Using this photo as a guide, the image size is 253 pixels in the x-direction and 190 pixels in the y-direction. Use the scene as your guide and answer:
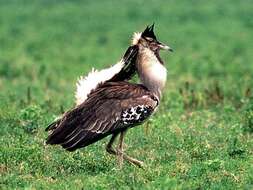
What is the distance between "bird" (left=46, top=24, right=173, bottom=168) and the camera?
28.4 ft

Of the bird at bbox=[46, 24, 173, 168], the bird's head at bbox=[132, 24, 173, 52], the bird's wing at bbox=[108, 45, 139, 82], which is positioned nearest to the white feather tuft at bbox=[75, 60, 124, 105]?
the bird at bbox=[46, 24, 173, 168]

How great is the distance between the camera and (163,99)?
1359 centimetres

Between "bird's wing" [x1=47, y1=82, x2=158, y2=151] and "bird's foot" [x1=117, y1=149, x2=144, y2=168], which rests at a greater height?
"bird's wing" [x1=47, y1=82, x2=158, y2=151]

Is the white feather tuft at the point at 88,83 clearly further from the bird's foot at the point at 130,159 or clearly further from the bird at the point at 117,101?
the bird's foot at the point at 130,159

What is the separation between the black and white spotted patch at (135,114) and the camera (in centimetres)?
881

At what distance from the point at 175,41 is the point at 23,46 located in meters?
3.85

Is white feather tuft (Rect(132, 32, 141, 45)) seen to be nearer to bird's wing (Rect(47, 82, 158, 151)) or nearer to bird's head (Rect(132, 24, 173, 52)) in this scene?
bird's head (Rect(132, 24, 173, 52))

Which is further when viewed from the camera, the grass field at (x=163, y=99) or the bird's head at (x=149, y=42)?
the bird's head at (x=149, y=42)

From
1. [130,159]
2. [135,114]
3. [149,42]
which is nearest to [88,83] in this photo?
[135,114]

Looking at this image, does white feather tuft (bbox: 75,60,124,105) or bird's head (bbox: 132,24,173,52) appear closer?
white feather tuft (bbox: 75,60,124,105)

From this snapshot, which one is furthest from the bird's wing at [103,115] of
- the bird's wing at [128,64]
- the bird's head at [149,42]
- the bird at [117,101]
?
the bird's head at [149,42]

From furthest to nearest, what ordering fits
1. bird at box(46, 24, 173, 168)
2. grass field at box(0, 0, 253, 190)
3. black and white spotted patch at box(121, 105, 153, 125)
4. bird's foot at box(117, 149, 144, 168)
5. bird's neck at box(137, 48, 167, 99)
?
1. bird's neck at box(137, 48, 167, 99)
2. bird's foot at box(117, 149, 144, 168)
3. black and white spotted patch at box(121, 105, 153, 125)
4. bird at box(46, 24, 173, 168)
5. grass field at box(0, 0, 253, 190)

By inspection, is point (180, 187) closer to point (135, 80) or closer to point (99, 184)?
point (99, 184)

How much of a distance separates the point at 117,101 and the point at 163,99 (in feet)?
15.5
